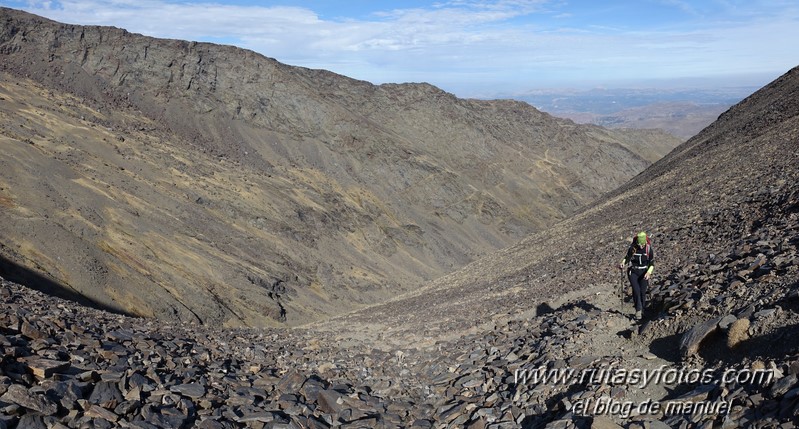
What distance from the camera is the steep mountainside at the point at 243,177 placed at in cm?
2652

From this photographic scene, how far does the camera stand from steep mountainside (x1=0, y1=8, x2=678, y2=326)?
87.0 feet

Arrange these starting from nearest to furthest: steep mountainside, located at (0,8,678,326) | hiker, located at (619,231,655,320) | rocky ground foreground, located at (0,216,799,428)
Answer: rocky ground foreground, located at (0,216,799,428), hiker, located at (619,231,655,320), steep mountainside, located at (0,8,678,326)

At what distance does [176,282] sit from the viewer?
1044 inches

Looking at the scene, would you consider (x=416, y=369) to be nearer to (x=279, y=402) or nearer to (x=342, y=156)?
(x=279, y=402)

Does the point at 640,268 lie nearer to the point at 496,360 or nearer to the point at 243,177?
the point at 496,360

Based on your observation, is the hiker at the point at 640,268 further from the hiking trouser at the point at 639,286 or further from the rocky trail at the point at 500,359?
the rocky trail at the point at 500,359

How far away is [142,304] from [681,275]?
1950 cm

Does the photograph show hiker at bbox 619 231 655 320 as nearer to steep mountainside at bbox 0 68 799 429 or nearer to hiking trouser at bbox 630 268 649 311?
hiking trouser at bbox 630 268 649 311

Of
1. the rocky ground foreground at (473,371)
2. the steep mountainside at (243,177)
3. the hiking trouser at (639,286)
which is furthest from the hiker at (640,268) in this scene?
the steep mountainside at (243,177)

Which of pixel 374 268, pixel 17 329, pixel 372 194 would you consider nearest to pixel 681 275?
pixel 17 329

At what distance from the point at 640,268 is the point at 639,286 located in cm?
33

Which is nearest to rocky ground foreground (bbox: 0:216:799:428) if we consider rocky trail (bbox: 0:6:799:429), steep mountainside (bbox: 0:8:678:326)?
rocky trail (bbox: 0:6:799:429)

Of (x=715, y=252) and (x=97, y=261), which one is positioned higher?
(x=715, y=252)

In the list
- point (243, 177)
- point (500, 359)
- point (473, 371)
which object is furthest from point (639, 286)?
point (243, 177)
